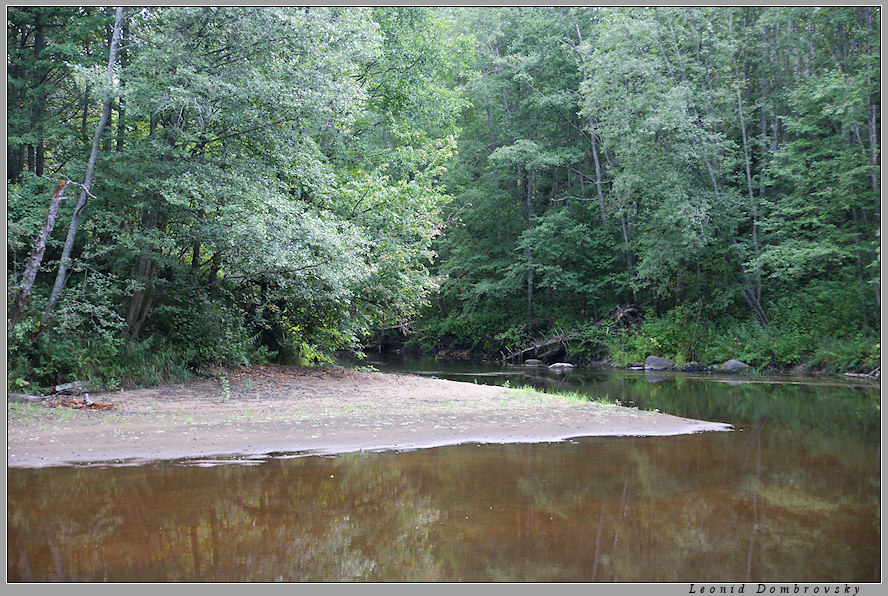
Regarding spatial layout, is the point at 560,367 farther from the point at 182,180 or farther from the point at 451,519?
the point at 451,519

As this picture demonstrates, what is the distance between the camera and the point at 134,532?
17.6ft

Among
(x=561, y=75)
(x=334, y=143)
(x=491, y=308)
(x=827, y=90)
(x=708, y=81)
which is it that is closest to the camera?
(x=334, y=143)

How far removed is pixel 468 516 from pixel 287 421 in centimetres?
457

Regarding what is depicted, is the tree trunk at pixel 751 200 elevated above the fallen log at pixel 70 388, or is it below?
above

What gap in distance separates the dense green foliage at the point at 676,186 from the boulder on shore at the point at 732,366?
1.38 ft

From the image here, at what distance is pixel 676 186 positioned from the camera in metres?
24.0

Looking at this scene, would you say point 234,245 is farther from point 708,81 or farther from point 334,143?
point 708,81

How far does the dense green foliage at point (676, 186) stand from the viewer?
2139cm

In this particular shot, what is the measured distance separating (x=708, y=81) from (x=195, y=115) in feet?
62.6

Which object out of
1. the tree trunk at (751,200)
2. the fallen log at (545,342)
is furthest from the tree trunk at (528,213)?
the tree trunk at (751,200)

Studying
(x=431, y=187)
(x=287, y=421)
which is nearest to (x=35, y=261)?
(x=287, y=421)

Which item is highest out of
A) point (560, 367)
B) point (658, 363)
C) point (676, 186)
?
point (676, 186)

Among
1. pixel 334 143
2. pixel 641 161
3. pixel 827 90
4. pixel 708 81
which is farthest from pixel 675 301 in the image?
pixel 334 143

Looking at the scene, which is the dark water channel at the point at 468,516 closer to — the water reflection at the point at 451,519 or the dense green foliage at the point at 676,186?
the water reflection at the point at 451,519
